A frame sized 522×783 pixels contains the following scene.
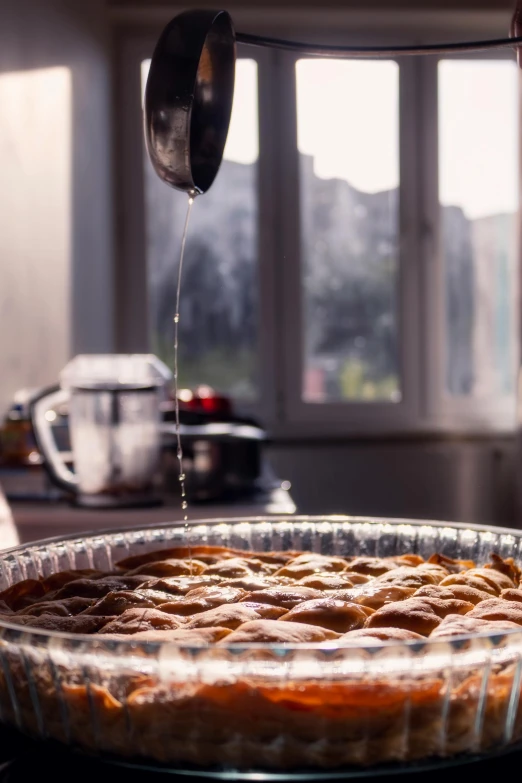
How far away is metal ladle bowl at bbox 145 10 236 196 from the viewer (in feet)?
1.80

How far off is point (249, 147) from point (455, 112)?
2.57 ft

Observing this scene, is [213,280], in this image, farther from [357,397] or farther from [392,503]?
[392,503]

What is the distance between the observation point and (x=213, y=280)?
363cm

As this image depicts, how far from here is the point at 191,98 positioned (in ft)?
1.82

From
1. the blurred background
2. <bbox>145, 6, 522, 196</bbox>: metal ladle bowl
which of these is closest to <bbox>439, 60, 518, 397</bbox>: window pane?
the blurred background

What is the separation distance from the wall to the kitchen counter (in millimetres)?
493

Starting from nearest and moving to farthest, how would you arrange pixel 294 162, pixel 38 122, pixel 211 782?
1. pixel 211 782
2. pixel 38 122
3. pixel 294 162

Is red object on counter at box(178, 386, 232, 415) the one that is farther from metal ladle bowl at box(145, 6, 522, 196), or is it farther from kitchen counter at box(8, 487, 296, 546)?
metal ladle bowl at box(145, 6, 522, 196)

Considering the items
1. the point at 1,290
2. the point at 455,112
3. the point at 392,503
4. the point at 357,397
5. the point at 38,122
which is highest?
the point at 455,112

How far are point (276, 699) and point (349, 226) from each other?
131 inches

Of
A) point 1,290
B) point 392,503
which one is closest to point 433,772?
point 1,290

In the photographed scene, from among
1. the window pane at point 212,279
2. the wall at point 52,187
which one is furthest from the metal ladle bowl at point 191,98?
the window pane at point 212,279

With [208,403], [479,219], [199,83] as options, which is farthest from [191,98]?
[479,219]

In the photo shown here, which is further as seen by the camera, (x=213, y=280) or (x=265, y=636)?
(x=213, y=280)
